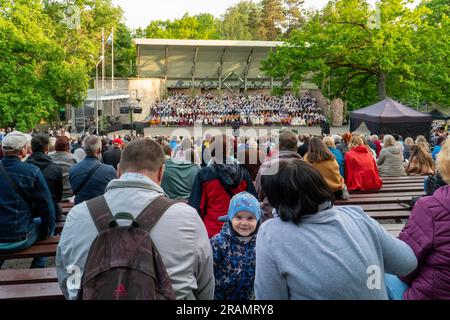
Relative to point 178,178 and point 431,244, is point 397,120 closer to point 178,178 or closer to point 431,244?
point 178,178

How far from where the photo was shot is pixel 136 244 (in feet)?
5.85

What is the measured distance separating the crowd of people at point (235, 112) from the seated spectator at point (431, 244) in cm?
2958

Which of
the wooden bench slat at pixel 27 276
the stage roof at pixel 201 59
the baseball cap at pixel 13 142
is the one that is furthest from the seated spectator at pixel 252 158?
the stage roof at pixel 201 59

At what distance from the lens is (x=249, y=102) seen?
34.4 meters

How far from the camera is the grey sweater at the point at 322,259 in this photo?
188 centimetres

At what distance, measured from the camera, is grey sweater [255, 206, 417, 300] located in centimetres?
188

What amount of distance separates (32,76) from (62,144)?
19.7 m

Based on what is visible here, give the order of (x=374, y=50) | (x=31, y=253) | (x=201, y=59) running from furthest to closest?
1. (x=201, y=59)
2. (x=374, y=50)
3. (x=31, y=253)

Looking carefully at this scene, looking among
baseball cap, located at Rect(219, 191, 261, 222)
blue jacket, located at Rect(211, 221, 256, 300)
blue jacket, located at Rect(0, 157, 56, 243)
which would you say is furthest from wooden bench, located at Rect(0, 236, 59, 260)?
baseball cap, located at Rect(219, 191, 261, 222)

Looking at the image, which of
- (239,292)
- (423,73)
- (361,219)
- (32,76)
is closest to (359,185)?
(239,292)

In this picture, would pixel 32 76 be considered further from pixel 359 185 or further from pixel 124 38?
pixel 124 38

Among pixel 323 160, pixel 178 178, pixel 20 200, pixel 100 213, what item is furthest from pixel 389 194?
pixel 100 213

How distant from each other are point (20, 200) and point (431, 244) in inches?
125

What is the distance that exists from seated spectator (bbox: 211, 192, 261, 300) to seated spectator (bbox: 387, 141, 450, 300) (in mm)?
1083
